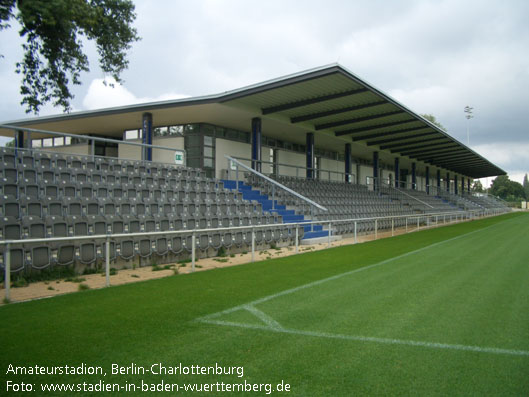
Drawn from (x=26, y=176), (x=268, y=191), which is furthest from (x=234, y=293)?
(x=268, y=191)

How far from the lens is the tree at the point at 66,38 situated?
4.93 m

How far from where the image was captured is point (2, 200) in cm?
800

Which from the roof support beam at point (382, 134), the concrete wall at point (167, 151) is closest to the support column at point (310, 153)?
the roof support beam at point (382, 134)

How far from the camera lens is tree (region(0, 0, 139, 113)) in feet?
16.2

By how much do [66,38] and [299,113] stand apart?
47.7 ft

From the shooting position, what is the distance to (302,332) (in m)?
4.12

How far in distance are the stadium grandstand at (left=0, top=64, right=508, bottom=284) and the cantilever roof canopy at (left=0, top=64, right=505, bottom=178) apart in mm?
70

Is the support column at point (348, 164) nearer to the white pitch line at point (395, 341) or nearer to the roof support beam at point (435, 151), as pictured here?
the roof support beam at point (435, 151)

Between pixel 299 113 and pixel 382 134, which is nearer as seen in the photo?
pixel 299 113

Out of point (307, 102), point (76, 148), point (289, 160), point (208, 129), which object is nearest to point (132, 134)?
point (76, 148)

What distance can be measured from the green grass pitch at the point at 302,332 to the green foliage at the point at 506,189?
12222 cm

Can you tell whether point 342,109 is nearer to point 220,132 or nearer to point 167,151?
point 220,132

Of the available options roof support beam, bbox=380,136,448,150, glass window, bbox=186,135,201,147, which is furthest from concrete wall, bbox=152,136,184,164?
roof support beam, bbox=380,136,448,150

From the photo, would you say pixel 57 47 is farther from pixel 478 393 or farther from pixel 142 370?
pixel 478 393
